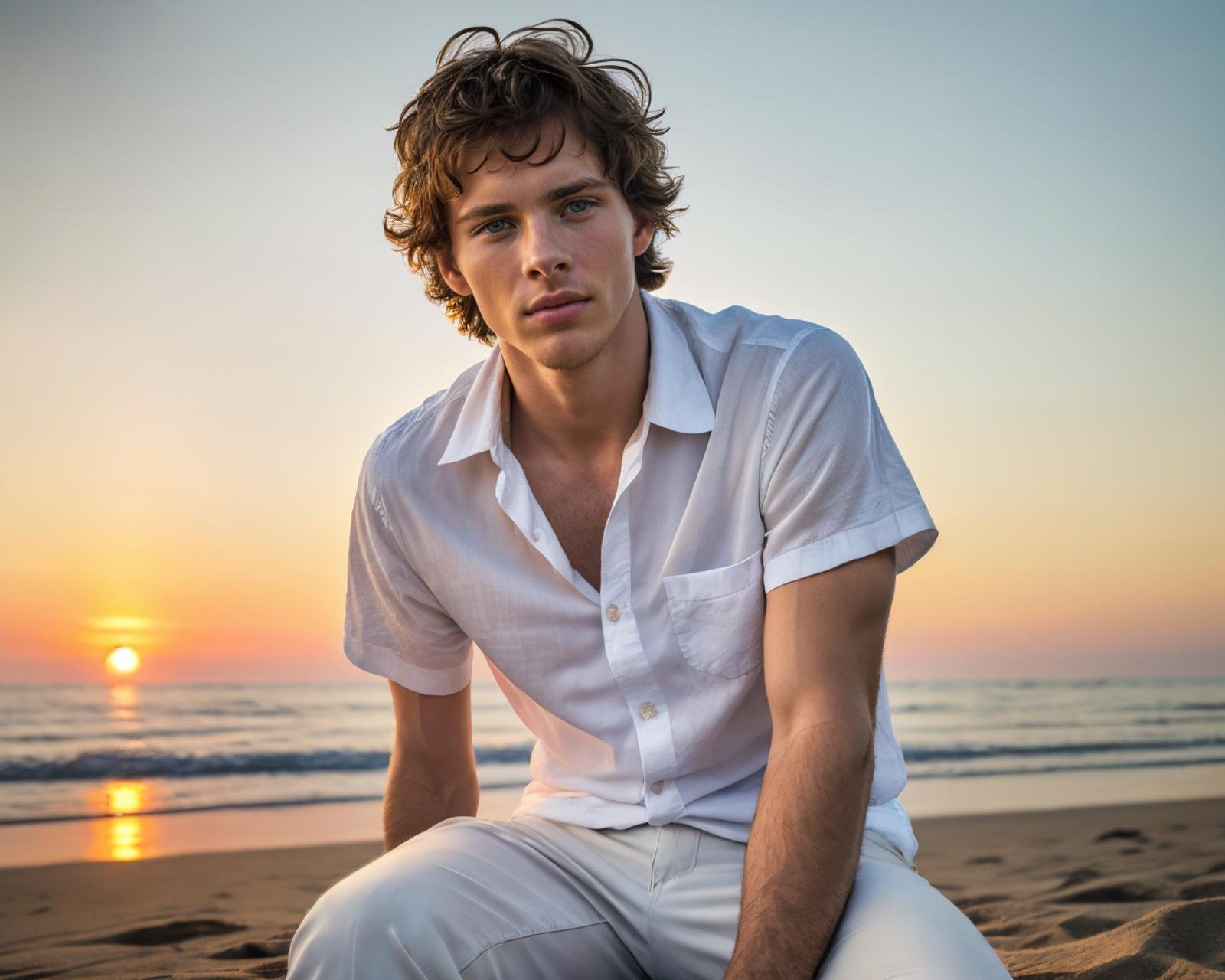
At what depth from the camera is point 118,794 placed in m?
8.61

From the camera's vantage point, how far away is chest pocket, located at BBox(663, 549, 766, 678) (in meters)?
2.10

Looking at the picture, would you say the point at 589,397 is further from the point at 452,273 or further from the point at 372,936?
the point at 372,936

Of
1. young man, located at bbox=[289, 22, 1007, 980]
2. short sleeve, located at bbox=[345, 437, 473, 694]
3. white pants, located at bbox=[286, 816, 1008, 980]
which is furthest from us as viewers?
short sleeve, located at bbox=[345, 437, 473, 694]

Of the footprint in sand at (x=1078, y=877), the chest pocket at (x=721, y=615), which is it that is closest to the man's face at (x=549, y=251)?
the chest pocket at (x=721, y=615)

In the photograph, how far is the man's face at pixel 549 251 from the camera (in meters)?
2.34

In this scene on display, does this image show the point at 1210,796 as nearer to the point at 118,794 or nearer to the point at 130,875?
the point at 130,875

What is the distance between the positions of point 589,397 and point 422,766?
3.23 ft

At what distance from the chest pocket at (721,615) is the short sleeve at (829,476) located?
0.05m

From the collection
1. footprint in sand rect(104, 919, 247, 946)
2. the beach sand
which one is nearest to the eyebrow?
the beach sand

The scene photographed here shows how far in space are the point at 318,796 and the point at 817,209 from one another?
622 cm

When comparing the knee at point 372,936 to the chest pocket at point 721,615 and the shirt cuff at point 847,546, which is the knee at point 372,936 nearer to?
the chest pocket at point 721,615

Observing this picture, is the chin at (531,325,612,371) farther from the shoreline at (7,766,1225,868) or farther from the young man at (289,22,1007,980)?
the shoreline at (7,766,1225,868)

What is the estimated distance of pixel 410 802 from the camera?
2.56 meters

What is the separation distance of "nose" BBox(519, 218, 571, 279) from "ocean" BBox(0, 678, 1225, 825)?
694 centimetres
